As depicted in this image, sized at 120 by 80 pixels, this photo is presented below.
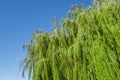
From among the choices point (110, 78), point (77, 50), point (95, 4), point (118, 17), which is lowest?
point (110, 78)

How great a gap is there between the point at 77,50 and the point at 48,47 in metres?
1.78

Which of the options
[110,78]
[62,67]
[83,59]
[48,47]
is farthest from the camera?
[48,47]

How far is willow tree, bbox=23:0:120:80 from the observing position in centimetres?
874

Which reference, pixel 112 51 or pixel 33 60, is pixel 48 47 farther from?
pixel 112 51

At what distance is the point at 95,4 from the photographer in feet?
33.0

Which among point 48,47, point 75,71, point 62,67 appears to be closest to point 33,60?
point 48,47

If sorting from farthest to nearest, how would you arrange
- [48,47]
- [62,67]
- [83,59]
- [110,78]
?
[48,47]
[62,67]
[83,59]
[110,78]

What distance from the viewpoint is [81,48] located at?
9.30m

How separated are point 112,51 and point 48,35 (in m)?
3.17

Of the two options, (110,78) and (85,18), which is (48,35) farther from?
(110,78)

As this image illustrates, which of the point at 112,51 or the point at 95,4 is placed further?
the point at 95,4

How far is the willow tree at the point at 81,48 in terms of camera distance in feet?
28.7

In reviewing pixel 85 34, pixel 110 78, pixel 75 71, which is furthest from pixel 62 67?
pixel 110 78

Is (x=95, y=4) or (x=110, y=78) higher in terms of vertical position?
(x=95, y=4)
